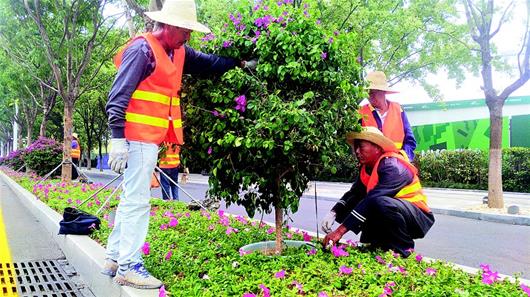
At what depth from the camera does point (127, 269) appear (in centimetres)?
330

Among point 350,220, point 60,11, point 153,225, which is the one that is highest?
point 60,11

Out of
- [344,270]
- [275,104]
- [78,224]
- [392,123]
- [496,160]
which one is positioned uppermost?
[275,104]

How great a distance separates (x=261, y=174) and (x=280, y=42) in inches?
38.4

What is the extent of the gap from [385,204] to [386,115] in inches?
49.2

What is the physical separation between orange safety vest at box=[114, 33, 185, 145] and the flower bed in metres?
1.02

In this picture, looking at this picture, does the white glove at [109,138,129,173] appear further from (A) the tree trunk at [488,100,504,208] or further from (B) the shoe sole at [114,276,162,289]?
(A) the tree trunk at [488,100,504,208]

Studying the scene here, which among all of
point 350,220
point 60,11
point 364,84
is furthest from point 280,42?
point 60,11

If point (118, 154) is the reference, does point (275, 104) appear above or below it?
Result: above

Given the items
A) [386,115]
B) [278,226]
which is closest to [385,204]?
[278,226]

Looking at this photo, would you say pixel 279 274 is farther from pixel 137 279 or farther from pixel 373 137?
pixel 373 137

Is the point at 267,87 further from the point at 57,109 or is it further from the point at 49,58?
the point at 57,109

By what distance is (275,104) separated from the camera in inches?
125

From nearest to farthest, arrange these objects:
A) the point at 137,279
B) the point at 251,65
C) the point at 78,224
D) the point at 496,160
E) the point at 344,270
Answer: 1. the point at 344,270
2. the point at 137,279
3. the point at 251,65
4. the point at 78,224
5. the point at 496,160

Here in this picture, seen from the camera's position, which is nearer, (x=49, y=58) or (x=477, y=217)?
(x=477, y=217)
